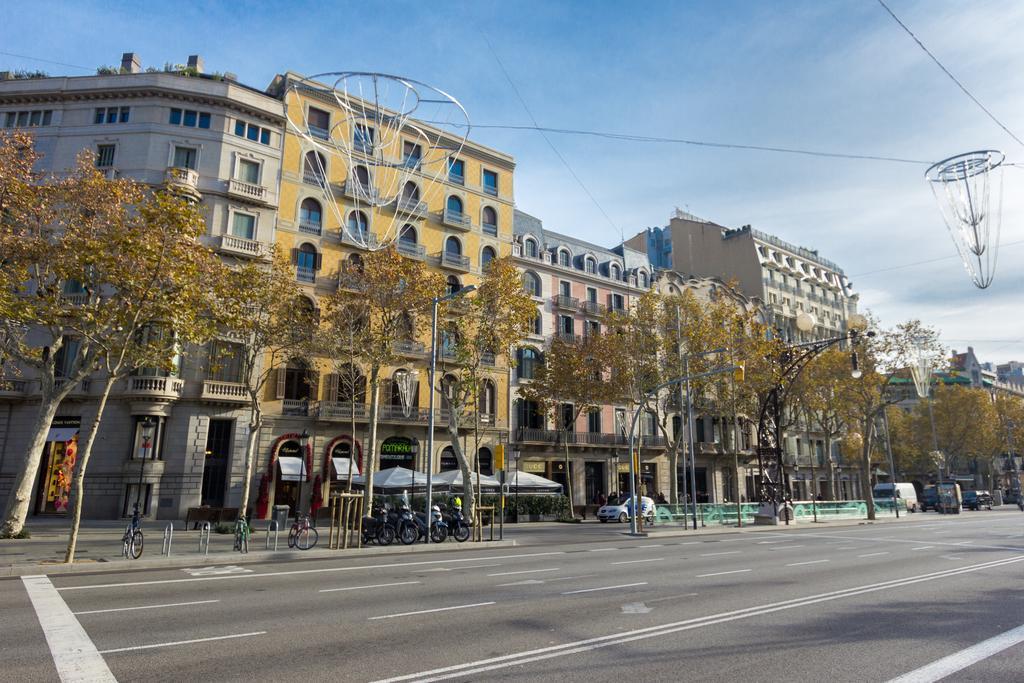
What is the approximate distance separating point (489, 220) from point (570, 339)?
10193 mm

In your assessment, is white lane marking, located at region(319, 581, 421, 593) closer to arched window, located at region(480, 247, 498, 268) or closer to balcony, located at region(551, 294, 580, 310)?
arched window, located at region(480, 247, 498, 268)

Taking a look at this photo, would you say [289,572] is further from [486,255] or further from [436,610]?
[486,255]

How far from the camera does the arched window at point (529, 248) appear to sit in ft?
148

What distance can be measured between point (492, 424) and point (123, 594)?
30.1 meters

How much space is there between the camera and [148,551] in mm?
17109

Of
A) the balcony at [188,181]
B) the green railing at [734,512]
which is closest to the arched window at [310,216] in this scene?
the balcony at [188,181]

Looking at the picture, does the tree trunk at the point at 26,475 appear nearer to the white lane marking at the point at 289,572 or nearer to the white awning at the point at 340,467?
the white lane marking at the point at 289,572

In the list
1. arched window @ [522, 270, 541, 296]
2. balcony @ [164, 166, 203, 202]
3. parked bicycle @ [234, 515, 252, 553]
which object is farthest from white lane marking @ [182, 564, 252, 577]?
arched window @ [522, 270, 541, 296]

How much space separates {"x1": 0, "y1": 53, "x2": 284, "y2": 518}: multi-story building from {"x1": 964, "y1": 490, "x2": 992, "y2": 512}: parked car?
63216 mm

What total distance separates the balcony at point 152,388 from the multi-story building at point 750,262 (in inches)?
1785

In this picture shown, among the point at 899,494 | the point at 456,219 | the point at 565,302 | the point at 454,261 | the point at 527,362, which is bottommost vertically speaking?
the point at 899,494

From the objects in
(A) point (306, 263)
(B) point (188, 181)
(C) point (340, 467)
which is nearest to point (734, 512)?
(C) point (340, 467)

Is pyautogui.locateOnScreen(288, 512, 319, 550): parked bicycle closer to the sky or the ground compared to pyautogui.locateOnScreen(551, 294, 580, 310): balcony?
closer to the ground

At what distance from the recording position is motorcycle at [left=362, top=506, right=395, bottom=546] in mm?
20094
